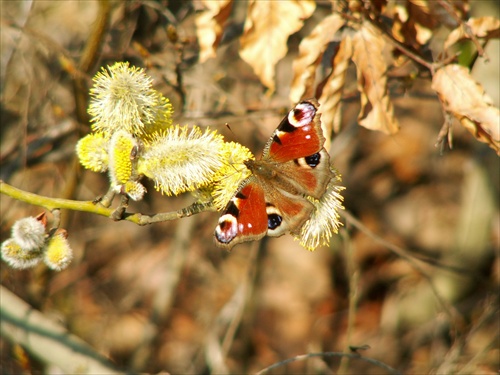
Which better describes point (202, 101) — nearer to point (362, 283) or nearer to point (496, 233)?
point (362, 283)

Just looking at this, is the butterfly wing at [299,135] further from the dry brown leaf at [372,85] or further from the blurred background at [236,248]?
the blurred background at [236,248]

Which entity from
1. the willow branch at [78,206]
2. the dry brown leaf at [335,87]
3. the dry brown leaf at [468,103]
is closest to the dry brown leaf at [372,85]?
the dry brown leaf at [335,87]

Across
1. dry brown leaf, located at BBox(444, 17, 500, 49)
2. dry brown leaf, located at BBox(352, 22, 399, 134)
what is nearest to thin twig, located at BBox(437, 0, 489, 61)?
dry brown leaf, located at BBox(444, 17, 500, 49)

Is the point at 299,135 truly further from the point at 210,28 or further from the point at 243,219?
the point at 210,28

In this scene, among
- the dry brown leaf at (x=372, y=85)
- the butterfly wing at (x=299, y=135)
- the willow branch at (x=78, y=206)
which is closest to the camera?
the willow branch at (x=78, y=206)

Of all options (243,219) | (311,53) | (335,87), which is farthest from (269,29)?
(243,219)

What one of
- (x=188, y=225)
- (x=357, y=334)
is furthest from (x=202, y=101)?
(x=357, y=334)
